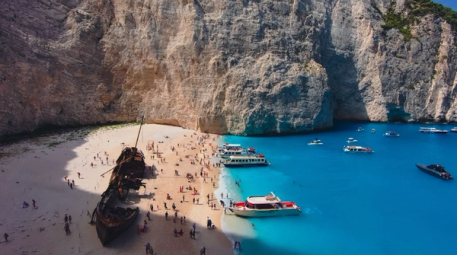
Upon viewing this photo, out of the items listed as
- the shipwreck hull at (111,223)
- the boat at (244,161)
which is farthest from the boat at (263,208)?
the boat at (244,161)

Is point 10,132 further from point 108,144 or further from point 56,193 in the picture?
point 56,193

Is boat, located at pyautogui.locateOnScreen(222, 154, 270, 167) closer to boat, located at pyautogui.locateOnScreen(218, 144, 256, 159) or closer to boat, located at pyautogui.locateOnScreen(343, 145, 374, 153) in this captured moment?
boat, located at pyautogui.locateOnScreen(218, 144, 256, 159)

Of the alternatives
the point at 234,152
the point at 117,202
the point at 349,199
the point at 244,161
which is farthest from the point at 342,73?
the point at 117,202

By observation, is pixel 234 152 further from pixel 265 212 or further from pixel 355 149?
pixel 355 149

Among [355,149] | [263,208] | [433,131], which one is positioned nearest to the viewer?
[263,208]

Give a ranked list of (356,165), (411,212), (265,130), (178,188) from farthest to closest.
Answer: (265,130) → (356,165) → (178,188) → (411,212)

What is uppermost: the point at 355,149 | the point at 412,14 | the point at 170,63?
the point at 412,14

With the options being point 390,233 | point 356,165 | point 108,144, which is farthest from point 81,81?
point 390,233
